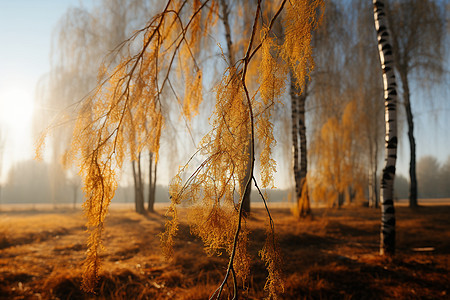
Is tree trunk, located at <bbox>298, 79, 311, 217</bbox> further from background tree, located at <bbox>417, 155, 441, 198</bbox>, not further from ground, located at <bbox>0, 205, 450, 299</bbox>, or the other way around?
background tree, located at <bbox>417, 155, 441, 198</bbox>

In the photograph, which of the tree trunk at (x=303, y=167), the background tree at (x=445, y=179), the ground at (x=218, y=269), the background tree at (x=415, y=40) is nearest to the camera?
the ground at (x=218, y=269)

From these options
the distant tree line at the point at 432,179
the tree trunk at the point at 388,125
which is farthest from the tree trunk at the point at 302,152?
the distant tree line at the point at 432,179

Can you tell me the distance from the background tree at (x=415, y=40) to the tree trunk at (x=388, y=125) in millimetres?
6634

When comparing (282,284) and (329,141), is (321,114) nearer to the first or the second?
(329,141)

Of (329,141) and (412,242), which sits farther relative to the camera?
(329,141)

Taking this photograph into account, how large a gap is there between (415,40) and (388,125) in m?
7.66

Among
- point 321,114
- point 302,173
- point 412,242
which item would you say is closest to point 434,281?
point 412,242

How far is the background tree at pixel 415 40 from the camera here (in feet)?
27.3

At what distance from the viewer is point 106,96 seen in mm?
1283

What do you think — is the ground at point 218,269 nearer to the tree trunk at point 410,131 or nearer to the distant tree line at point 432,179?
the tree trunk at point 410,131

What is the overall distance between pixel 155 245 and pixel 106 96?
3.81m

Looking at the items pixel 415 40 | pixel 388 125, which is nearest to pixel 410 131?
pixel 415 40

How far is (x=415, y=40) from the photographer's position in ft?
28.8

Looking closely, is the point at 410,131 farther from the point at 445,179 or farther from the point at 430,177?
the point at 430,177
